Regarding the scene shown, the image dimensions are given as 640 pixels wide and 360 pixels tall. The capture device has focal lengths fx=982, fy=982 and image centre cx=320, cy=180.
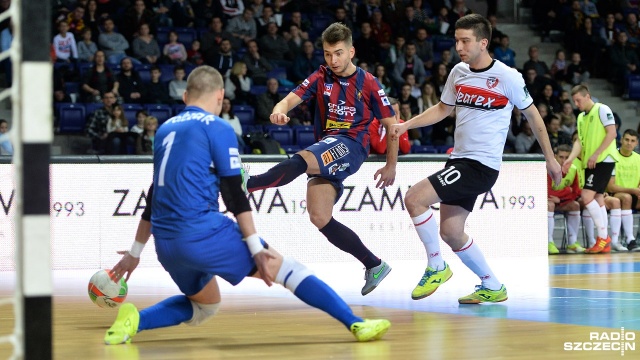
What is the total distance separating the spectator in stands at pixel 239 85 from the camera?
53.5ft

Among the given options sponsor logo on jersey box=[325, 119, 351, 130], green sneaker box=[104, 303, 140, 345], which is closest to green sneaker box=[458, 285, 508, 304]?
sponsor logo on jersey box=[325, 119, 351, 130]

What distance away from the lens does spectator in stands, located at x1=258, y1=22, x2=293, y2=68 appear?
17.5 metres

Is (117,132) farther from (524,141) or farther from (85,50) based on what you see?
(524,141)

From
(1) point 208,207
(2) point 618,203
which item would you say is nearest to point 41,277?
(1) point 208,207

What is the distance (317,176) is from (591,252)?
7545 millimetres

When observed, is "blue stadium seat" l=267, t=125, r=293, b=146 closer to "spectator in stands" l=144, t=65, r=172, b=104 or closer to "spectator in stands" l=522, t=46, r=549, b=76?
"spectator in stands" l=144, t=65, r=172, b=104

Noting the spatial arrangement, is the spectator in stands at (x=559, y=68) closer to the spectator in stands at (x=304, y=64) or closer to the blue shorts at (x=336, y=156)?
the spectator in stands at (x=304, y=64)

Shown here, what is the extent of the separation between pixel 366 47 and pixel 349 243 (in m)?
11.0

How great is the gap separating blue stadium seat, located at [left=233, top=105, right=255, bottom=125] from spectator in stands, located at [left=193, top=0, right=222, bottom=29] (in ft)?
7.90

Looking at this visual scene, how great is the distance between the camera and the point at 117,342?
16.5 ft

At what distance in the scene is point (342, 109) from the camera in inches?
306

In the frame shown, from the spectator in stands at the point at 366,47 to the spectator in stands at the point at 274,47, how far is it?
136 centimetres

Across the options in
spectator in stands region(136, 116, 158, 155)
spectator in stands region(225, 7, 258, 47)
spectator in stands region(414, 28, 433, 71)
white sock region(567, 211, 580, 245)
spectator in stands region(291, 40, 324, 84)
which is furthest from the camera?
spectator in stands region(414, 28, 433, 71)

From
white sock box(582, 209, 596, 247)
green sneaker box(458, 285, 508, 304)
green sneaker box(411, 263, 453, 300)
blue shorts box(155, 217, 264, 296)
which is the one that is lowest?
white sock box(582, 209, 596, 247)
